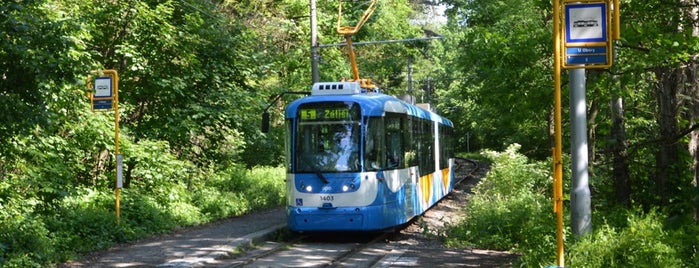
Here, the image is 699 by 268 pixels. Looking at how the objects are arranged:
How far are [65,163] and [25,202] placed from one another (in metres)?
2.72

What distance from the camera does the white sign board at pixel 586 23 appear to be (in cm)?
764

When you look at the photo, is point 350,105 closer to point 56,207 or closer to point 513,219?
point 513,219

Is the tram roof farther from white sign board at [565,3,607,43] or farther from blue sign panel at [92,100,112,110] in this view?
white sign board at [565,3,607,43]

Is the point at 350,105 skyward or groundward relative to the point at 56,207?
skyward

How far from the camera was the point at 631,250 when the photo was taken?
27.1 ft

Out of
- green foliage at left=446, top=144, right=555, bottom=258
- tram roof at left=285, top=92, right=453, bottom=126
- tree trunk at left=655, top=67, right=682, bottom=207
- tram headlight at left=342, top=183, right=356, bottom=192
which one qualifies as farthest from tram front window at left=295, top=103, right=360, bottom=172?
tree trunk at left=655, top=67, right=682, bottom=207

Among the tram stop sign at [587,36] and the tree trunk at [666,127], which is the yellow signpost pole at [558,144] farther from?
the tree trunk at [666,127]

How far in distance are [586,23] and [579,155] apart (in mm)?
1735

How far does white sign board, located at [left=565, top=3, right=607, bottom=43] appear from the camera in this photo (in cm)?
764

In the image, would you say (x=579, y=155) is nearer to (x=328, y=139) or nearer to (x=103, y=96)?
(x=328, y=139)

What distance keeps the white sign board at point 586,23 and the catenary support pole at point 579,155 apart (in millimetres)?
1023

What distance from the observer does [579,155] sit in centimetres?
873

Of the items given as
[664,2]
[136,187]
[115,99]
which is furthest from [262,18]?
[664,2]

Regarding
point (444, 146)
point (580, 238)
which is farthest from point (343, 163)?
point (444, 146)
